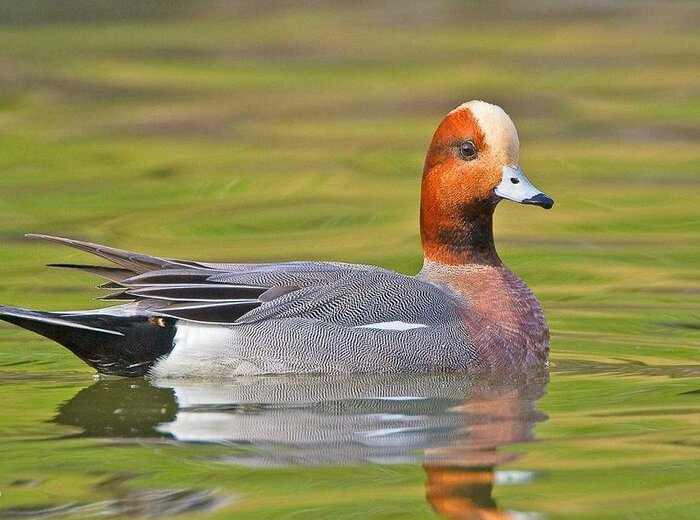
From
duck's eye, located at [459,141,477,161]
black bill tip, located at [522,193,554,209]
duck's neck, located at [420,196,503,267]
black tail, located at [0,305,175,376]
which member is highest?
duck's eye, located at [459,141,477,161]

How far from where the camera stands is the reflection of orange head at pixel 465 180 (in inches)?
281

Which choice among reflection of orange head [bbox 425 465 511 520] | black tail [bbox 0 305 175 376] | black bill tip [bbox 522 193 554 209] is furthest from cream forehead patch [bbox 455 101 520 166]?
reflection of orange head [bbox 425 465 511 520]

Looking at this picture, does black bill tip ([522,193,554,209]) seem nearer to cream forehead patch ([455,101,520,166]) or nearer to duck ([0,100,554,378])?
duck ([0,100,554,378])

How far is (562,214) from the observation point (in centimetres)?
994

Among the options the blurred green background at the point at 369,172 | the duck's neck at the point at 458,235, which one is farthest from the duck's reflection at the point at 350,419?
the duck's neck at the point at 458,235

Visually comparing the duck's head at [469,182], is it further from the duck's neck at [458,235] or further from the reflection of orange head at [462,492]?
the reflection of orange head at [462,492]

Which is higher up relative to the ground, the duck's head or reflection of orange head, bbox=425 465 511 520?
the duck's head

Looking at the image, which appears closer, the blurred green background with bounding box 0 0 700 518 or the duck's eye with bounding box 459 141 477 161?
the blurred green background with bounding box 0 0 700 518

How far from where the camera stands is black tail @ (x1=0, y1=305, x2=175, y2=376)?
22.0ft

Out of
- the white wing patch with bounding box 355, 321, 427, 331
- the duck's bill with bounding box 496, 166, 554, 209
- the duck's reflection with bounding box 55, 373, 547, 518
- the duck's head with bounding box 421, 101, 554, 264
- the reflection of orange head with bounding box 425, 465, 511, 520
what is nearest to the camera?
the reflection of orange head with bounding box 425, 465, 511, 520

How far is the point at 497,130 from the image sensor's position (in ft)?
23.3

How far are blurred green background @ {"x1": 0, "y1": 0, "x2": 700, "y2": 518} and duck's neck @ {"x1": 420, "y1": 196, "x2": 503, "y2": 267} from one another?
0.55 meters

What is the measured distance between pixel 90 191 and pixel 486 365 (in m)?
4.38

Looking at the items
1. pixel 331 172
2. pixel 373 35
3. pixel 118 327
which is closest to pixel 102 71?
pixel 373 35
